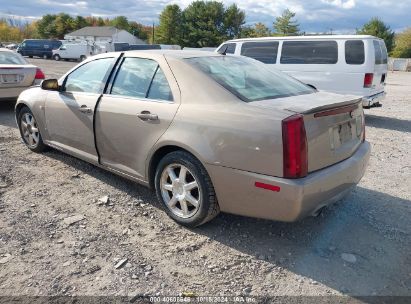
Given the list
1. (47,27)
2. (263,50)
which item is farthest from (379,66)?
(47,27)

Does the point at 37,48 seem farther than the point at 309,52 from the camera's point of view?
Yes

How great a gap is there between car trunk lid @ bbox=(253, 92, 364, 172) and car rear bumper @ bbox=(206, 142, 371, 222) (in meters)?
0.10

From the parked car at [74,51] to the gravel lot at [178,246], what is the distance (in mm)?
37185

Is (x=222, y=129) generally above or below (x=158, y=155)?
above

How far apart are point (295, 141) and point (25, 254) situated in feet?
7.54

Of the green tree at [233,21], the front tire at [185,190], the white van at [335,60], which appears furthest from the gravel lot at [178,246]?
the green tree at [233,21]

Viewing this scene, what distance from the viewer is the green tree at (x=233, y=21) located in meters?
68.2

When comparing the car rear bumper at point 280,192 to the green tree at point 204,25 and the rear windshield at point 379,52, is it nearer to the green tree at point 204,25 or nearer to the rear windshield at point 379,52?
the rear windshield at point 379,52

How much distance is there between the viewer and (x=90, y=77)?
14.3 feet

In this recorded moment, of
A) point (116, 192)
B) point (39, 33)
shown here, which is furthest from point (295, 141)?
point (39, 33)

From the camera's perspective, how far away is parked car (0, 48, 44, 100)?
7.99m

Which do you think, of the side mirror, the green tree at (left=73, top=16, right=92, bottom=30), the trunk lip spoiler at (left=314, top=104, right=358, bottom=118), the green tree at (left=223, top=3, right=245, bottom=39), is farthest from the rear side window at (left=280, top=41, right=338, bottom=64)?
the green tree at (left=73, top=16, right=92, bottom=30)

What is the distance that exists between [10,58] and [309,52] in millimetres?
7098

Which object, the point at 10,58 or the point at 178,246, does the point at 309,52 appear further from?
the point at 178,246
